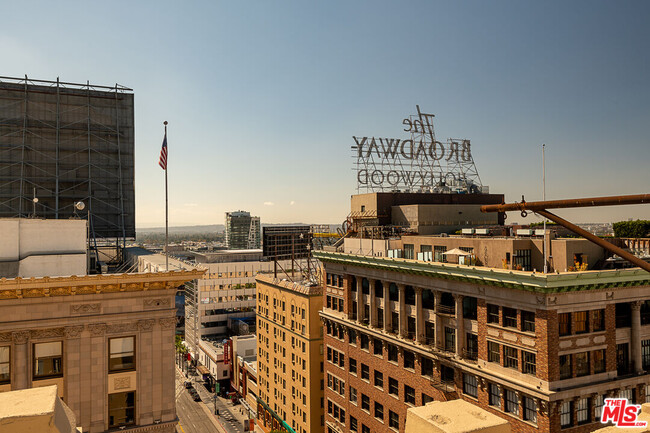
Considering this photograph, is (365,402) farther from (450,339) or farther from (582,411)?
(582,411)

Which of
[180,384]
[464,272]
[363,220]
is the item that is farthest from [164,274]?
[180,384]

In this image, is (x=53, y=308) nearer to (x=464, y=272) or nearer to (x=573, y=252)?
(x=464, y=272)

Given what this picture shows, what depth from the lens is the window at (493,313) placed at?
38.5 meters

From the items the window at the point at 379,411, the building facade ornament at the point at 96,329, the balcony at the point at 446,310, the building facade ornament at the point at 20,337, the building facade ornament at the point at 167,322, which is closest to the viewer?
the building facade ornament at the point at 20,337

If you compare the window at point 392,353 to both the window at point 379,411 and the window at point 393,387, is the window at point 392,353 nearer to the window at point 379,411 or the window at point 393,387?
the window at point 393,387

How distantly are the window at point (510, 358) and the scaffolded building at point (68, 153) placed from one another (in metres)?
72.4

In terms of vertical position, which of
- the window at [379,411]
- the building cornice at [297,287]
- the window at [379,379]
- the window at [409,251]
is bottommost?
the window at [379,411]

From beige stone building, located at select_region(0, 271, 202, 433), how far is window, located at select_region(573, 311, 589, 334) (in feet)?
93.3

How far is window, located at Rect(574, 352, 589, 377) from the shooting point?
35.2 m

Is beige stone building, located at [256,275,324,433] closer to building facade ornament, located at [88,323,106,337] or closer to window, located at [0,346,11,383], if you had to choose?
building facade ornament, located at [88,323,106,337]

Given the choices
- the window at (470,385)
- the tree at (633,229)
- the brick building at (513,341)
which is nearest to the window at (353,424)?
the brick building at (513,341)

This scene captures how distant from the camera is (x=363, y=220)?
69875mm

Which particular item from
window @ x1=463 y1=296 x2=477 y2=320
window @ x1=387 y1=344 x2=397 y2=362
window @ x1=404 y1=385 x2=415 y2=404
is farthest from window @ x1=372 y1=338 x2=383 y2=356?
window @ x1=463 y1=296 x2=477 y2=320

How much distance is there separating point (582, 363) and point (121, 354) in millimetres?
33092
